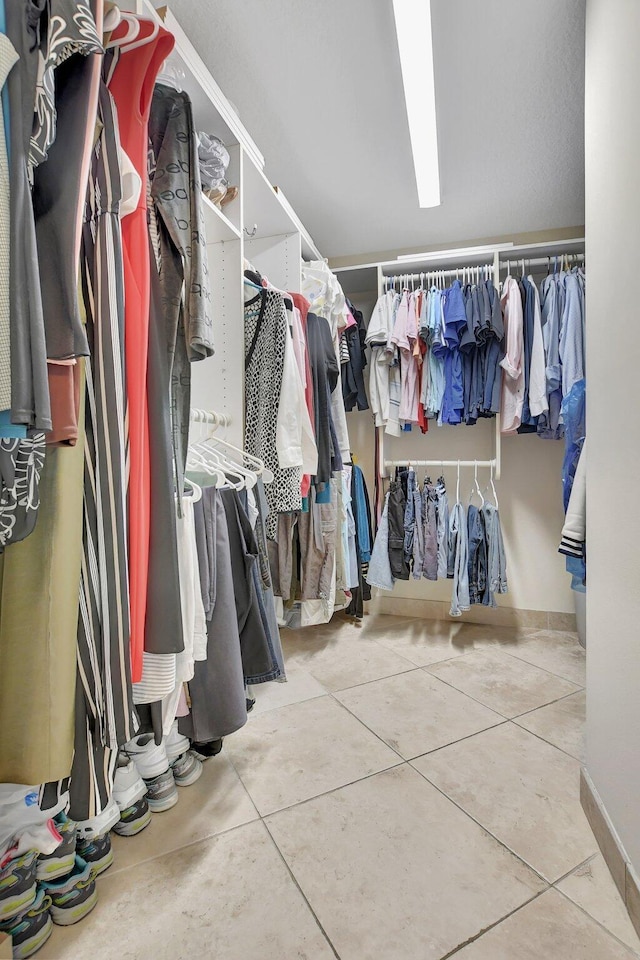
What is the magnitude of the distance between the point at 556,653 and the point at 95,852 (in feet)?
7.78

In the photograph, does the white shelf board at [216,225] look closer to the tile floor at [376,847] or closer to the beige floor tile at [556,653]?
the tile floor at [376,847]

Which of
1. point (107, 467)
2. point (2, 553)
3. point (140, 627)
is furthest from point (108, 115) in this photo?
point (140, 627)

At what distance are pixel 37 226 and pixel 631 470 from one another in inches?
48.5

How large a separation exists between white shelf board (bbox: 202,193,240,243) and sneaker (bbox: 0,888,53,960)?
1837 millimetres

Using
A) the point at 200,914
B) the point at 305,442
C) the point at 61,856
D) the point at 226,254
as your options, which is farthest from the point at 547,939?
the point at 226,254

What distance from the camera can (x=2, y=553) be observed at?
2.22 feet

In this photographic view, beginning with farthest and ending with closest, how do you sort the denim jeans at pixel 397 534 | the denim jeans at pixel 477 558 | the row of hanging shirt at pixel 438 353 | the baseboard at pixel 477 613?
the baseboard at pixel 477 613 < the denim jeans at pixel 397 534 < the denim jeans at pixel 477 558 < the row of hanging shirt at pixel 438 353

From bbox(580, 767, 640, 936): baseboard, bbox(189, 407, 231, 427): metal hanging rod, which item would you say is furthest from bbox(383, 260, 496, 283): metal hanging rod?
bbox(580, 767, 640, 936): baseboard

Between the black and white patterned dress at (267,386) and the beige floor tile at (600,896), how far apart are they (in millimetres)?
1326

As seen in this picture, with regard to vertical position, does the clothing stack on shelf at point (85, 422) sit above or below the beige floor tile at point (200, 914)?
above

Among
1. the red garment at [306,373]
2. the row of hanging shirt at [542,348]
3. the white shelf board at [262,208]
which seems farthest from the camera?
the row of hanging shirt at [542,348]

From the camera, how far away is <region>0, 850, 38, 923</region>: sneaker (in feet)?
3.03

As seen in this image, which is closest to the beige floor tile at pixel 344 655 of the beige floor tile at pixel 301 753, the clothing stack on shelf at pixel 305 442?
the clothing stack on shelf at pixel 305 442

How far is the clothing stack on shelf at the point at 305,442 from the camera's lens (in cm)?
171
